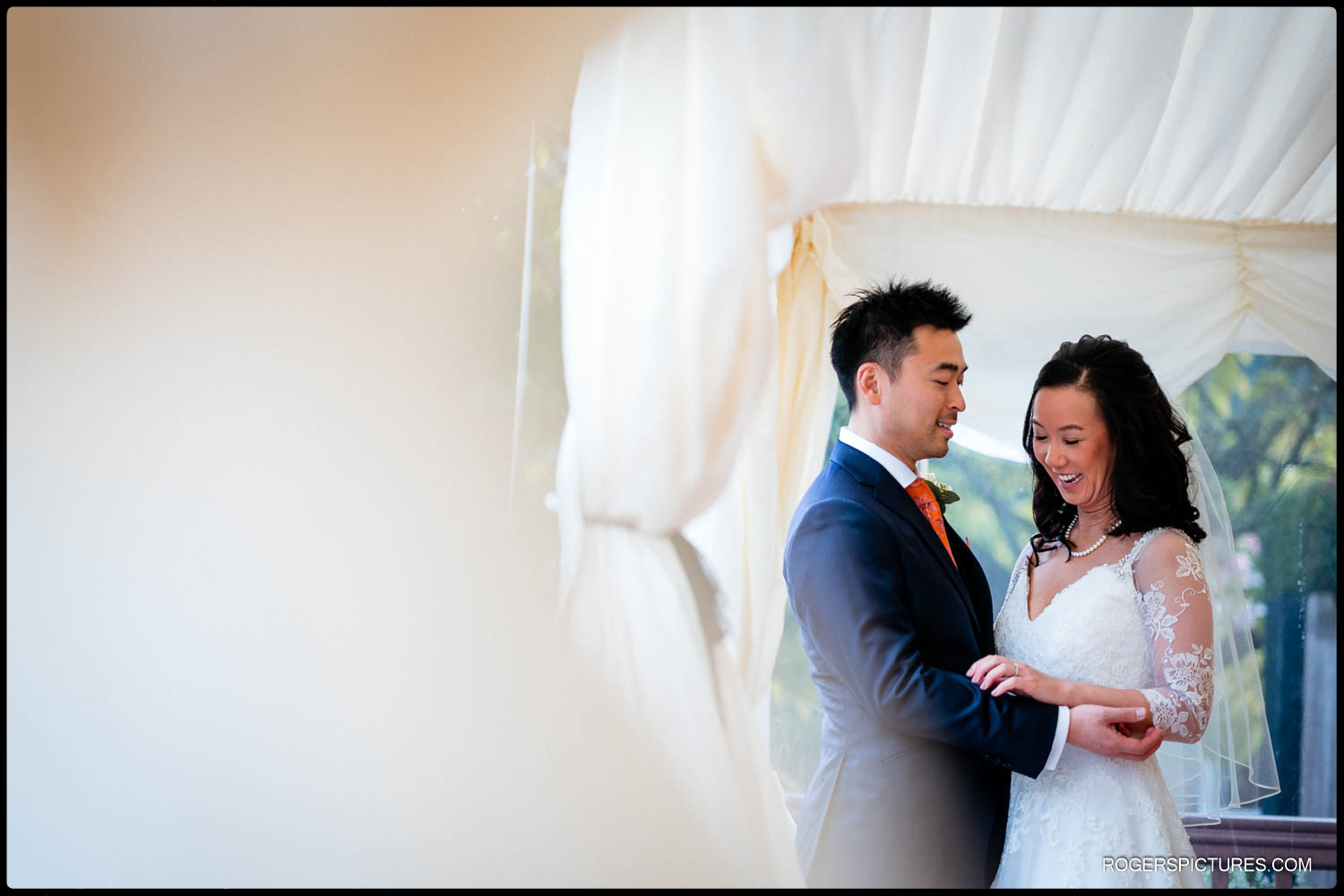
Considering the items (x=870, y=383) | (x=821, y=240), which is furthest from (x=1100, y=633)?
(x=821, y=240)

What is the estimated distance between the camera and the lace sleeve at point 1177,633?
2100 millimetres

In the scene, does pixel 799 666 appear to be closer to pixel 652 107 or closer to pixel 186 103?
pixel 652 107

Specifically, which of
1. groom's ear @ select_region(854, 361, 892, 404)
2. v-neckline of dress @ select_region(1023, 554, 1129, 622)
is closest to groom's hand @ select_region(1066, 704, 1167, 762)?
v-neckline of dress @ select_region(1023, 554, 1129, 622)

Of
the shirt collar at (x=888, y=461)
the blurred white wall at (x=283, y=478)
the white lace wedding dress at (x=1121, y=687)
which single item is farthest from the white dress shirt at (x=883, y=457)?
the blurred white wall at (x=283, y=478)

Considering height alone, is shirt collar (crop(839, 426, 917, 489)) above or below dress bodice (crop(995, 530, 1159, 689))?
above

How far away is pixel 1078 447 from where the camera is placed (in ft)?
7.71

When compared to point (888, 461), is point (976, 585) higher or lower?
lower

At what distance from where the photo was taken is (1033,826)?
2.20 m

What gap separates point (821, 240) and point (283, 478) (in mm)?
1487

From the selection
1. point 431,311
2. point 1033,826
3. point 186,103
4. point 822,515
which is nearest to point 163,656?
point 431,311

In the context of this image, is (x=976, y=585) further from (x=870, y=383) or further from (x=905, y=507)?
(x=870, y=383)

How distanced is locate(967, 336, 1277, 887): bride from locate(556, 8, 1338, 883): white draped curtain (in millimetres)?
372

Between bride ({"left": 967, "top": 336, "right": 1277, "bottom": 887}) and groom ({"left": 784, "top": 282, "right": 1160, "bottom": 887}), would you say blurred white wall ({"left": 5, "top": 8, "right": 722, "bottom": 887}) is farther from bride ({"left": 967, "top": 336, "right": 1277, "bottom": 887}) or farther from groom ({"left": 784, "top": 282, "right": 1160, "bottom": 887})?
bride ({"left": 967, "top": 336, "right": 1277, "bottom": 887})

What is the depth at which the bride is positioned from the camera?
2.12 metres
